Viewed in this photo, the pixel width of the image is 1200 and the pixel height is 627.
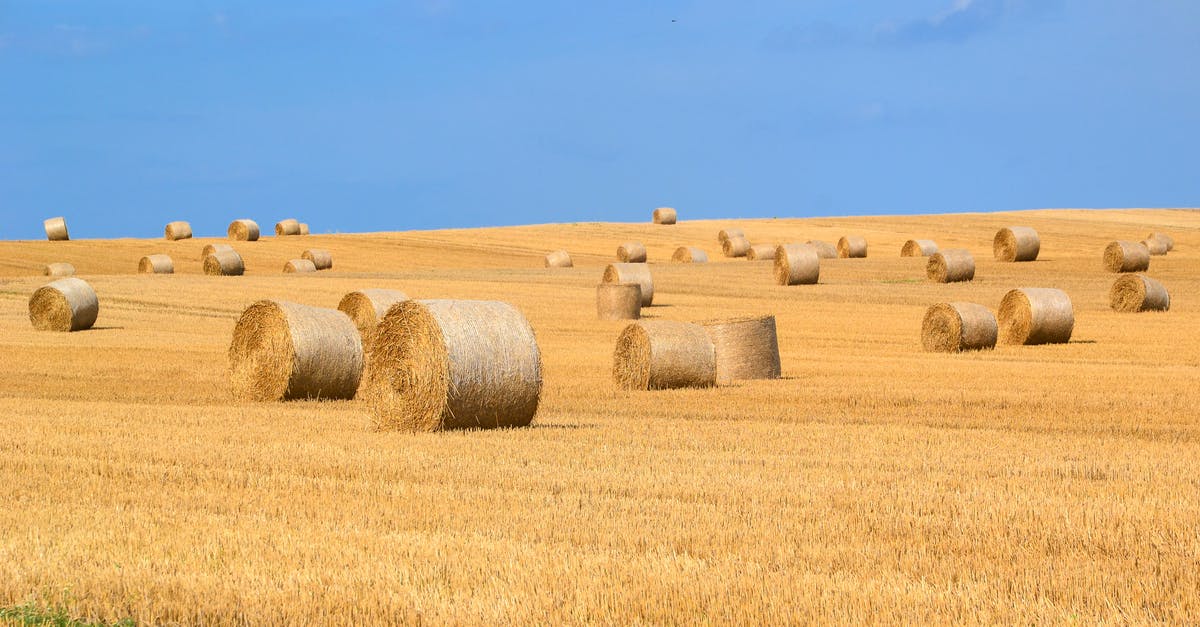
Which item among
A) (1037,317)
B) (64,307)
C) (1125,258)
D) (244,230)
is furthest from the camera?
(244,230)

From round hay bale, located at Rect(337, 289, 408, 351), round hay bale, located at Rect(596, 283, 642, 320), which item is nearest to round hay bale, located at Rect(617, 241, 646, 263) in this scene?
round hay bale, located at Rect(596, 283, 642, 320)

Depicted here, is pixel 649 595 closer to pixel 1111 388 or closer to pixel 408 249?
pixel 1111 388

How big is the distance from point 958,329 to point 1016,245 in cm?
2202

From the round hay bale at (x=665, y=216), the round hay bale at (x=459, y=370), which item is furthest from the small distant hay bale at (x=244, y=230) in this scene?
the round hay bale at (x=459, y=370)

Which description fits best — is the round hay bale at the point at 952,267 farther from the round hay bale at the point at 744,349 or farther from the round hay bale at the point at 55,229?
the round hay bale at the point at 55,229

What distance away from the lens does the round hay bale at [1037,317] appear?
2297cm

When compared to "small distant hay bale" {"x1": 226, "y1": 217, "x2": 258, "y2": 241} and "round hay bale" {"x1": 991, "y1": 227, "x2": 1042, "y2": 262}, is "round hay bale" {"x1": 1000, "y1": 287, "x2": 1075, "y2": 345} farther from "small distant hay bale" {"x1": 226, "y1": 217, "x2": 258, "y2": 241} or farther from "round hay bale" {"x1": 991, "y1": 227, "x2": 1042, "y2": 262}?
"small distant hay bale" {"x1": 226, "y1": 217, "x2": 258, "y2": 241}

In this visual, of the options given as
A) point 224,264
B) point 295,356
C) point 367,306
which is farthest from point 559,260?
point 295,356

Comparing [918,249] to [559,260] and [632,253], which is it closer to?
[632,253]

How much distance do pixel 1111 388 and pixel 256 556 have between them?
11926 millimetres

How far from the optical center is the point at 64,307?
2622 centimetres

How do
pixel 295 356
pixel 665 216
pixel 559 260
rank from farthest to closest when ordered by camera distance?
pixel 665 216, pixel 559 260, pixel 295 356

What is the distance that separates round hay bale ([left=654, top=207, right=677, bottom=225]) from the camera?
234 feet

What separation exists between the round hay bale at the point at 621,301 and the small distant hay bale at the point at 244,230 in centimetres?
3020
